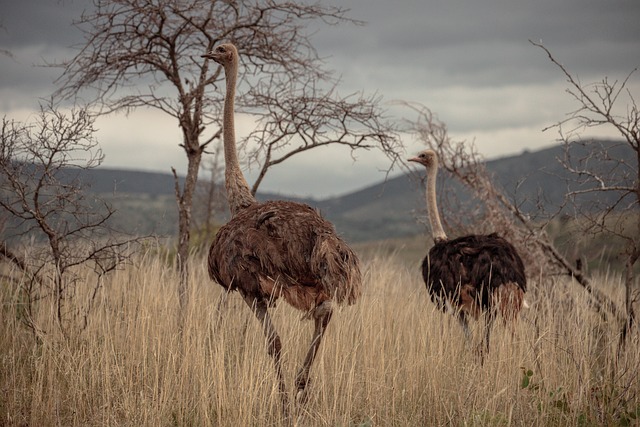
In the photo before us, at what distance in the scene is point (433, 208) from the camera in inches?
352

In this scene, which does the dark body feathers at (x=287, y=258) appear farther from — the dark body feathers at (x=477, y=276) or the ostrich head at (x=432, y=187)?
the ostrich head at (x=432, y=187)

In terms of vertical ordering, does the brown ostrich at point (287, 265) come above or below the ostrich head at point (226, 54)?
below

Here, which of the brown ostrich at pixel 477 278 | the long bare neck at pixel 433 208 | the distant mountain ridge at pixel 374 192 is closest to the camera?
the brown ostrich at pixel 477 278

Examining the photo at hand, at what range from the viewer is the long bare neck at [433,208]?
862 centimetres

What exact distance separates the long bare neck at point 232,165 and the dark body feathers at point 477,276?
199cm

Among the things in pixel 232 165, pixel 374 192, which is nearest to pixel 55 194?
pixel 232 165

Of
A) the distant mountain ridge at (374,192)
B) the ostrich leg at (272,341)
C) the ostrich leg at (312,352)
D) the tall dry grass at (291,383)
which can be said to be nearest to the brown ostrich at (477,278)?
the tall dry grass at (291,383)

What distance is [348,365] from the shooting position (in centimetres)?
600

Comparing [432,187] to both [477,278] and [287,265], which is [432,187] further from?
[287,265]

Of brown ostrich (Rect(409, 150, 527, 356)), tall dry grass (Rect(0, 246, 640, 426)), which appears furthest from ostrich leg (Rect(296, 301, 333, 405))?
brown ostrich (Rect(409, 150, 527, 356))

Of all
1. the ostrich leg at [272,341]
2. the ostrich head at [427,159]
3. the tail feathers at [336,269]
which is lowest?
the ostrich leg at [272,341]

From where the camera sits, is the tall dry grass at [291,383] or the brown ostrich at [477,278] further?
the brown ostrich at [477,278]

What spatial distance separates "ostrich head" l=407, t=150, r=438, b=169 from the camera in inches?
368

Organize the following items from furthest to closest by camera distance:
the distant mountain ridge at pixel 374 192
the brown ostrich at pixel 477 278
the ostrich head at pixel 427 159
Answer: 1. the distant mountain ridge at pixel 374 192
2. the ostrich head at pixel 427 159
3. the brown ostrich at pixel 477 278
